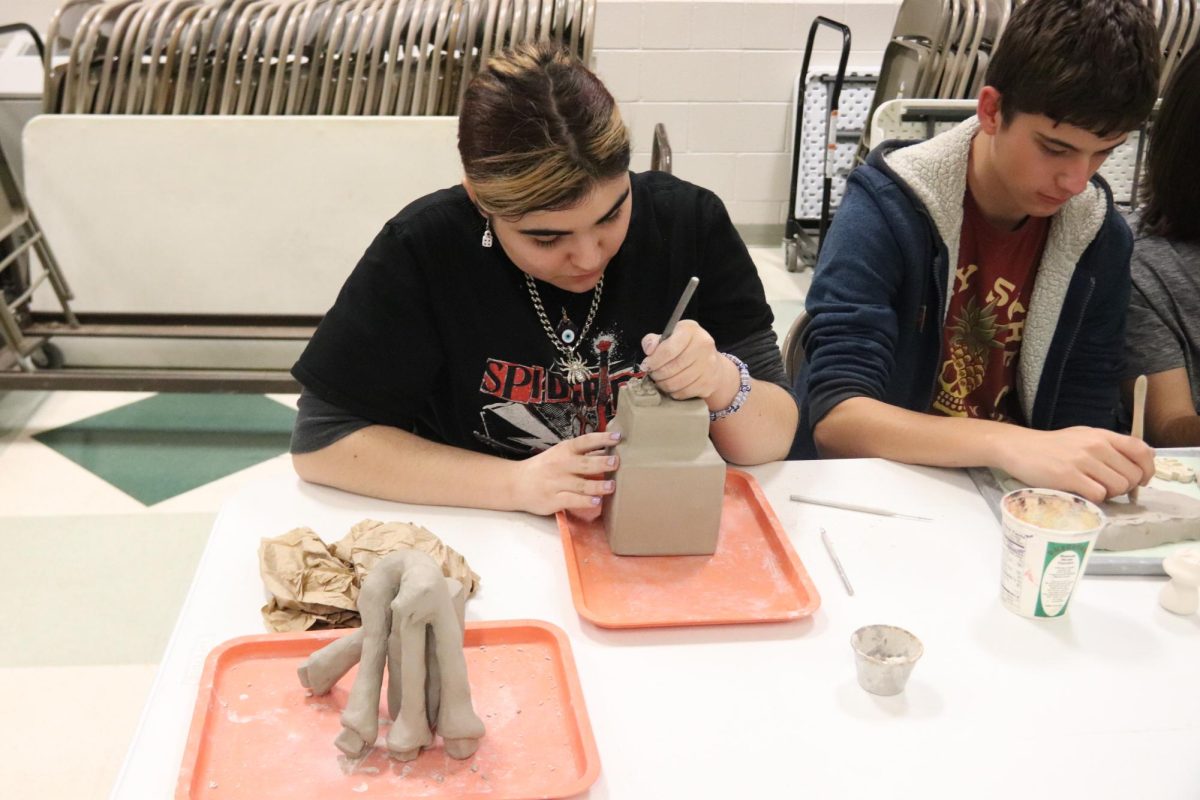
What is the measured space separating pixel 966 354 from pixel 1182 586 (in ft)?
2.05

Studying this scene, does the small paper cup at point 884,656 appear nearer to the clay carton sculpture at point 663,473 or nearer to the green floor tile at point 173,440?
the clay carton sculpture at point 663,473

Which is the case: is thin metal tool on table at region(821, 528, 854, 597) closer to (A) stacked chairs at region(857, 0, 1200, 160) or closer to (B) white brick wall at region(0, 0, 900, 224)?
(A) stacked chairs at region(857, 0, 1200, 160)

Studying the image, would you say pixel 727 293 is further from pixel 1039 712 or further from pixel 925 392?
pixel 1039 712

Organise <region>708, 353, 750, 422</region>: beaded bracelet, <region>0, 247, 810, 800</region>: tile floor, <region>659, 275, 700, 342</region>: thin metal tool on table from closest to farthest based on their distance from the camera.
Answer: <region>659, 275, 700, 342</region>: thin metal tool on table → <region>708, 353, 750, 422</region>: beaded bracelet → <region>0, 247, 810, 800</region>: tile floor

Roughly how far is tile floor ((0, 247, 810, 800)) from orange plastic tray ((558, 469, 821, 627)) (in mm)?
458

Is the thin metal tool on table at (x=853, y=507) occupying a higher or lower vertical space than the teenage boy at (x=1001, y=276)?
lower

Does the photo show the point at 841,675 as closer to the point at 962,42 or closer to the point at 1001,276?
the point at 1001,276

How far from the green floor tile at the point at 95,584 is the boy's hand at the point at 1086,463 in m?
1.59

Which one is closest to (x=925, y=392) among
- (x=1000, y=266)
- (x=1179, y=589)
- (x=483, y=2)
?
(x=1000, y=266)

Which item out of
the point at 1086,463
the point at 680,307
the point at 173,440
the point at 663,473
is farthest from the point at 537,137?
the point at 173,440

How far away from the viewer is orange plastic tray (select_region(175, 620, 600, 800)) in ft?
2.64

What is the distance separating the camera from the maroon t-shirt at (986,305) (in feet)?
5.10

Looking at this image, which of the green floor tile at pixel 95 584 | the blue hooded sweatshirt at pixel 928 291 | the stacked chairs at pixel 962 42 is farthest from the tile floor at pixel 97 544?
the stacked chairs at pixel 962 42

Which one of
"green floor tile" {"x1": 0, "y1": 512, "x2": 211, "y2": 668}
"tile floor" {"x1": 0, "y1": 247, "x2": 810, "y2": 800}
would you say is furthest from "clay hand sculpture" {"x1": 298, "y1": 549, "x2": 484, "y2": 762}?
"green floor tile" {"x1": 0, "y1": 512, "x2": 211, "y2": 668}
